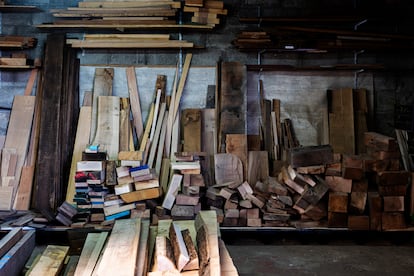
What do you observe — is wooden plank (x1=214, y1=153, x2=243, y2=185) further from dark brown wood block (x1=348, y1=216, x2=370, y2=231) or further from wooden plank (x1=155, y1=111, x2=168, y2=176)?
dark brown wood block (x1=348, y1=216, x2=370, y2=231)

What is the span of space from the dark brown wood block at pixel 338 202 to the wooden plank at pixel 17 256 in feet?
9.34

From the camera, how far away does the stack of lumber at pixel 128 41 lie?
193 inches

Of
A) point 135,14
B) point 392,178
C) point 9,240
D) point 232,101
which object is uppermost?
point 135,14

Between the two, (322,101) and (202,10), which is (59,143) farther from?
(322,101)

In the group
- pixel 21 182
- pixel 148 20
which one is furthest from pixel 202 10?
pixel 21 182

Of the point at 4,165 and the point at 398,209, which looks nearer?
the point at 398,209

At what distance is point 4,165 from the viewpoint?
15.7 feet

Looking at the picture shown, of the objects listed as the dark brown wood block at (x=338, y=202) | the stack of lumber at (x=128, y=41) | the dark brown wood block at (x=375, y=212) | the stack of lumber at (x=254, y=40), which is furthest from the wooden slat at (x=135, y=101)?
the dark brown wood block at (x=375, y=212)

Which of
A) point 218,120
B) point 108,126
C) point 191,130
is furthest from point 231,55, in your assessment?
point 108,126

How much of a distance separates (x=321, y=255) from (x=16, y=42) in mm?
3926

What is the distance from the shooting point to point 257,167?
188 inches

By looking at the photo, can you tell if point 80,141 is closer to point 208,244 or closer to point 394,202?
point 208,244

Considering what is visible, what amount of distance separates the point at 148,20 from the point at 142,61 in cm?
49

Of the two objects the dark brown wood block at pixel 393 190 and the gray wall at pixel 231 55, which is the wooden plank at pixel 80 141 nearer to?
the gray wall at pixel 231 55
